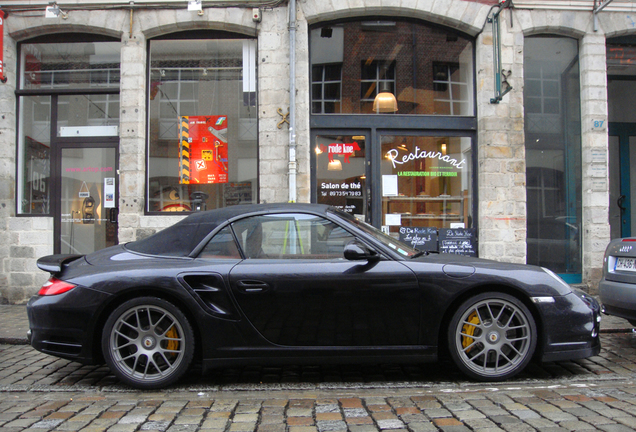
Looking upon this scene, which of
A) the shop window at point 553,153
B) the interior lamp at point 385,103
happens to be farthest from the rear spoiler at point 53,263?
the shop window at point 553,153

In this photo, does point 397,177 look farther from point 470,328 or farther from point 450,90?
point 470,328

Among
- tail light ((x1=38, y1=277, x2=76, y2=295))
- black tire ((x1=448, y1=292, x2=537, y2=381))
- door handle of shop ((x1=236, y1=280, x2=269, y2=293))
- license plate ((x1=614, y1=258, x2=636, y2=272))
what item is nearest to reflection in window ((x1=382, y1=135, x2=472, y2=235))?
license plate ((x1=614, y1=258, x2=636, y2=272))

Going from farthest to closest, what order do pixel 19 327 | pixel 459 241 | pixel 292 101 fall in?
1. pixel 459 241
2. pixel 292 101
3. pixel 19 327

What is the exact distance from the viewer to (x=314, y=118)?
325 inches

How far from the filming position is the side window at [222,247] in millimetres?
3824

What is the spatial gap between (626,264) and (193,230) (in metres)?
4.05

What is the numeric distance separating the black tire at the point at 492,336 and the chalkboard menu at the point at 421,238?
14.5 ft

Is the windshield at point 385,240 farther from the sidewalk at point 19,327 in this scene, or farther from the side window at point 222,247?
the sidewalk at point 19,327

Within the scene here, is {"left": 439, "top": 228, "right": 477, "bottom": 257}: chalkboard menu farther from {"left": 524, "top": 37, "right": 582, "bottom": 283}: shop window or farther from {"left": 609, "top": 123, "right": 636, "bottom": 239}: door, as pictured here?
{"left": 609, "top": 123, "right": 636, "bottom": 239}: door

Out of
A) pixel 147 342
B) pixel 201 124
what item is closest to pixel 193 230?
pixel 147 342

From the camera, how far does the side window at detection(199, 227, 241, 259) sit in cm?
382

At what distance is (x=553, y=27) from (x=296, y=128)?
459 centimetres

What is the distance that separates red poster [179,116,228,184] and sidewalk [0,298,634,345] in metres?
3.12

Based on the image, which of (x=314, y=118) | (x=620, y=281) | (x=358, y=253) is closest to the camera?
(x=358, y=253)
